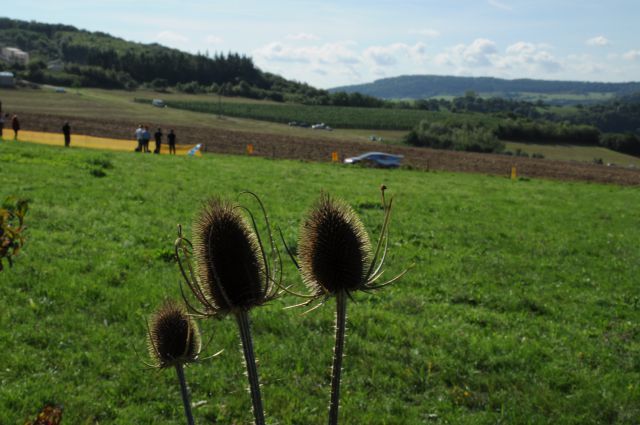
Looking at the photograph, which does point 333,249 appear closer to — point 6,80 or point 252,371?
point 252,371

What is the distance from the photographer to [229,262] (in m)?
2.01

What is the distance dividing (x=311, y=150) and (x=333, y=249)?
1852 inches

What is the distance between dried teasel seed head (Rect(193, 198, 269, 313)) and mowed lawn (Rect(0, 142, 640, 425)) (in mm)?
422

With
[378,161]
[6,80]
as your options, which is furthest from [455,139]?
[6,80]

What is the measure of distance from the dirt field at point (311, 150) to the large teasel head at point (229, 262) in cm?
3915

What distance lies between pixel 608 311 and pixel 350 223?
1036 cm

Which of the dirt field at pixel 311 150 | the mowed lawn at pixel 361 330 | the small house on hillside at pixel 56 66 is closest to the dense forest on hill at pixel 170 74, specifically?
the small house on hillside at pixel 56 66

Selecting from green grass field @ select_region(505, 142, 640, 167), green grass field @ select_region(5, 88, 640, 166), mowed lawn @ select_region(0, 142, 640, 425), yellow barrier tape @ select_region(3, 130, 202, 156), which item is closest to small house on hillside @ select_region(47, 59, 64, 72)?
green grass field @ select_region(5, 88, 640, 166)

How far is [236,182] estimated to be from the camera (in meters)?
22.4

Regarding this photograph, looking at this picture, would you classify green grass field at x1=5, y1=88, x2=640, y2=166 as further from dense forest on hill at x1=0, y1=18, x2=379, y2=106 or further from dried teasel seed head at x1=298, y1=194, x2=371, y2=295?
dried teasel seed head at x1=298, y1=194, x2=371, y2=295

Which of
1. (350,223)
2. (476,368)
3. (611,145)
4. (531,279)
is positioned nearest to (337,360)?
(350,223)

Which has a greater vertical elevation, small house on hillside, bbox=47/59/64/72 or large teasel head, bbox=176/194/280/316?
small house on hillside, bbox=47/59/64/72

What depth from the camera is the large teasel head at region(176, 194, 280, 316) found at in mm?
1955

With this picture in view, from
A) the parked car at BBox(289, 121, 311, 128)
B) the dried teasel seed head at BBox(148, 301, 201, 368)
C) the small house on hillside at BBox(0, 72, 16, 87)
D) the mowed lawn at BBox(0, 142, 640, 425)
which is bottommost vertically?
the mowed lawn at BBox(0, 142, 640, 425)
